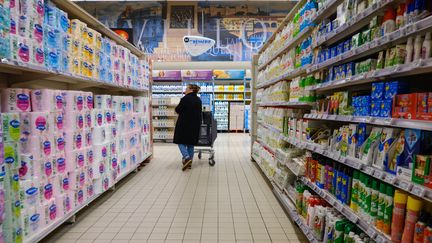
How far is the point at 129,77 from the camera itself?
4.92 meters

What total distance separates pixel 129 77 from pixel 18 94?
2.71 meters

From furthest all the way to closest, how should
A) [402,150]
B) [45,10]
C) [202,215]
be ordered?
1. [202,215]
2. [45,10]
3. [402,150]

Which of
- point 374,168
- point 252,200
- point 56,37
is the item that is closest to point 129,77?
point 56,37

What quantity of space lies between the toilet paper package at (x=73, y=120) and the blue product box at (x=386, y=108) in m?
2.79

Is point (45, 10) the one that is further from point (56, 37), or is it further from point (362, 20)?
point (362, 20)

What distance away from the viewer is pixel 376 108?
173 centimetres

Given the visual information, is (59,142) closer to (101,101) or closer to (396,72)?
(101,101)

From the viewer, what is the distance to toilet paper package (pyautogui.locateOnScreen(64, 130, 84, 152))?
9.34ft

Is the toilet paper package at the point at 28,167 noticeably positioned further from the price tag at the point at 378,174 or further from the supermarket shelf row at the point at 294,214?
the price tag at the point at 378,174

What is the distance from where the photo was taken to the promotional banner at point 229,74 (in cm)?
1206

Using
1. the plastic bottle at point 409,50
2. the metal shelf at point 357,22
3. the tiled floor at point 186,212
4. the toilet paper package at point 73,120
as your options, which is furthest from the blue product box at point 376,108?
the toilet paper package at point 73,120

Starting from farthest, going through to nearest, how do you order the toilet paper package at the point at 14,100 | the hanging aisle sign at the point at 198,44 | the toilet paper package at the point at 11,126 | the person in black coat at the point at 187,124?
the hanging aisle sign at the point at 198,44, the person in black coat at the point at 187,124, the toilet paper package at the point at 14,100, the toilet paper package at the point at 11,126

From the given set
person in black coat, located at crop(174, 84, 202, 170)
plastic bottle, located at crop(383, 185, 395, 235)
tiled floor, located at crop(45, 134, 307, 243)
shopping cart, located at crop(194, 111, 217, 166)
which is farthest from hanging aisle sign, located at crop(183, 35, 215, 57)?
plastic bottle, located at crop(383, 185, 395, 235)

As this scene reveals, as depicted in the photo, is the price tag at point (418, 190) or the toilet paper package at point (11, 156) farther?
the toilet paper package at point (11, 156)
